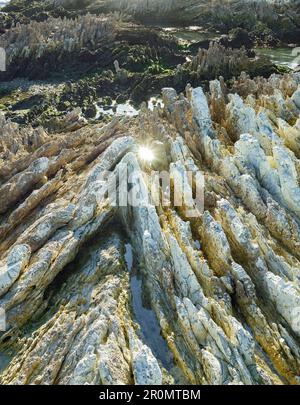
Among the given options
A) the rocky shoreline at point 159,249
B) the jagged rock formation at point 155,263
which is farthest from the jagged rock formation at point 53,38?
the jagged rock formation at point 155,263

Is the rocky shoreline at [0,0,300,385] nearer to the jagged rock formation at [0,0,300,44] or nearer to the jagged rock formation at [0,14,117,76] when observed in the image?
the jagged rock formation at [0,14,117,76]

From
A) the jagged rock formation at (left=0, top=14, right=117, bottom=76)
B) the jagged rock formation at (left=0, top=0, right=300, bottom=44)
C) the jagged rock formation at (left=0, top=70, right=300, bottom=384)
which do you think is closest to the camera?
the jagged rock formation at (left=0, top=70, right=300, bottom=384)

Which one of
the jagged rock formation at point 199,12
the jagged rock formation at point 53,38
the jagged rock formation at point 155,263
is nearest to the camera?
the jagged rock formation at point 155,263

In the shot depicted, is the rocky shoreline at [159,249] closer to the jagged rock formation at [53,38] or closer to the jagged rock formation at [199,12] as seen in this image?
the jagged rock formation at [53,38]

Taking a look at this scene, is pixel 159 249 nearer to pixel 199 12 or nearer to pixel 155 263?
pixel 155 263

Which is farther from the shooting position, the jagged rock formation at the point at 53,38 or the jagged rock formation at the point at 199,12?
the jagged rock formation at the point at 199,12

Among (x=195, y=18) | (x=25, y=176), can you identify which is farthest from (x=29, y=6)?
(x=25, y=176)

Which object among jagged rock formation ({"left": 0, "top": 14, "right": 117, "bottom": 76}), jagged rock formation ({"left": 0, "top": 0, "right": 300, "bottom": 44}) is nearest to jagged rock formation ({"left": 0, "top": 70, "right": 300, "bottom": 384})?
jagged rock formation ({"left": 0, "top": 14, "right": 117, "bottom": 76})

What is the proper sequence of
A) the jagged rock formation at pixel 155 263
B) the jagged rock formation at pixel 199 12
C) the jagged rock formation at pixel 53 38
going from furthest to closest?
the jagged rock formation at pixel 199 12 → the jagged rock formation at pixel 53 38 → the jagged rock formation at pixel 155 263

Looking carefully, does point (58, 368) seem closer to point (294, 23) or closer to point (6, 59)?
point (6, 59)
